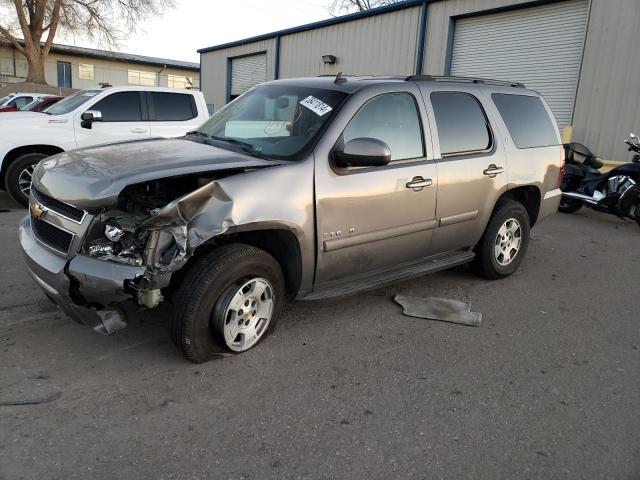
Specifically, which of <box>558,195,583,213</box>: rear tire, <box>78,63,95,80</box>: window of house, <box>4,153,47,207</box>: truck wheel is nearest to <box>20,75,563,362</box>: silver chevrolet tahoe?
<box>4,153,47,207</box>: truck wheel

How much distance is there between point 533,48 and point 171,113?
8597 mm

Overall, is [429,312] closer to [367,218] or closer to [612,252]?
[367,218]

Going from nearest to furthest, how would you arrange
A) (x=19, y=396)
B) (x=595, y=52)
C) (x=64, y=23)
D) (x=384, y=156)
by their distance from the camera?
(x=19, y=396)
(x=384, y=156)
(x=595, y=52)
(x=64, y=23)

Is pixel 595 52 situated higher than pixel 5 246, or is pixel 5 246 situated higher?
pixel 595 52

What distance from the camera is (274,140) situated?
12.6 feet

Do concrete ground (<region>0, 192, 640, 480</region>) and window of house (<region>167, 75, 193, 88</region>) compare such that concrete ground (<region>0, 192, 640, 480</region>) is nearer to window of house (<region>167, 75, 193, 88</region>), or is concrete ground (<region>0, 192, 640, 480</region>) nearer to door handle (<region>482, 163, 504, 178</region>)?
door handle (<region>482, 163, 504, 178</region>)

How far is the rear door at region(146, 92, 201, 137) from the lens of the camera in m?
8.66

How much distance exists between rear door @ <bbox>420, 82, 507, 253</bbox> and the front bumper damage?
262 cm

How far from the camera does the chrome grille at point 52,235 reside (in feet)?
10.4

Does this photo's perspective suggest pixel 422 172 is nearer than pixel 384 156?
No

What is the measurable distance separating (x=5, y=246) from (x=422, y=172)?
4613 millimetres

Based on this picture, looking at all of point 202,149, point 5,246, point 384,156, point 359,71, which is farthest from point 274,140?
point 359,71

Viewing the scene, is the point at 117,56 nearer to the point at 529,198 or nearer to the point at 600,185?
the point at 600,185

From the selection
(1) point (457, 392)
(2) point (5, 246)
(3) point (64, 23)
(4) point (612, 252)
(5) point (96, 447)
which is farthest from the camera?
(3) point (64, 23)
